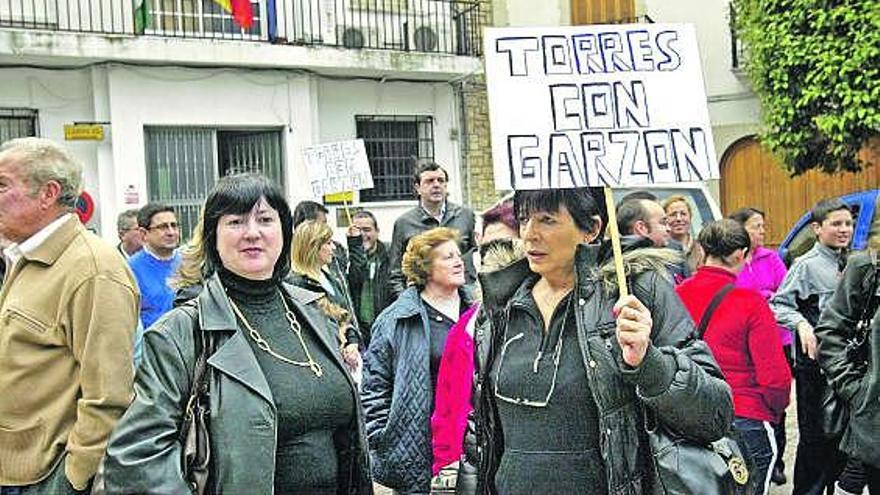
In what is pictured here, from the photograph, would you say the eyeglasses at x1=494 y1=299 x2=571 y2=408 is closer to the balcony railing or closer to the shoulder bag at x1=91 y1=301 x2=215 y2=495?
the shoulder bag at x1=91 y1=301 x2=215 y2=495

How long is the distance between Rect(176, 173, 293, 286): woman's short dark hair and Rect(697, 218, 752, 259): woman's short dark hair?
2.62 m

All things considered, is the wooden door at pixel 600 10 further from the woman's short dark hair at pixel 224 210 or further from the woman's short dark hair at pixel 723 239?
the woman's short dark hair at pixel 224 210

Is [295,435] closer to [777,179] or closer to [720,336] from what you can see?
[720,336]

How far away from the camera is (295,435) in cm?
306

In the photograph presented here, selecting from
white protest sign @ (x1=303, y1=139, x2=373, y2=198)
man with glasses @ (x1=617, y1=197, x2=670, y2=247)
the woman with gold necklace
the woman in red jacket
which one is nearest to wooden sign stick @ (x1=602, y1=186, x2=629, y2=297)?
the woman with gold necklace

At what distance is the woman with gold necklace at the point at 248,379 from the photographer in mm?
2809

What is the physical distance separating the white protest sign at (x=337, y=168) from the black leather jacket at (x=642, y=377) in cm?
737

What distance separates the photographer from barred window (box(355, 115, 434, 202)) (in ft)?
54.0

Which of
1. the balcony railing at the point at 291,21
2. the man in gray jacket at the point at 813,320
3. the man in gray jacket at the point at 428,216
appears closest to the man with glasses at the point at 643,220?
the man in gray jacket at the point at 813,320

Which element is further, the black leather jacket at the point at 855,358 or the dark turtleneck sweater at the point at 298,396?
the black leather jacket at the point at 855,358

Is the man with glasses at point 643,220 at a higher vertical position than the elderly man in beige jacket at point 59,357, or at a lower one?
higher

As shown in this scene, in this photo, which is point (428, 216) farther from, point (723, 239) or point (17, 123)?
point (17, 123)

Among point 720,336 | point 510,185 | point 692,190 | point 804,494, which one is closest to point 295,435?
point 510,185

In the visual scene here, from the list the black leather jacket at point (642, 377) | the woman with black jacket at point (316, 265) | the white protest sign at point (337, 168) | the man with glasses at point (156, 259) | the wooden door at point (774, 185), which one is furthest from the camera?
the wooden door at point (774, 185)
